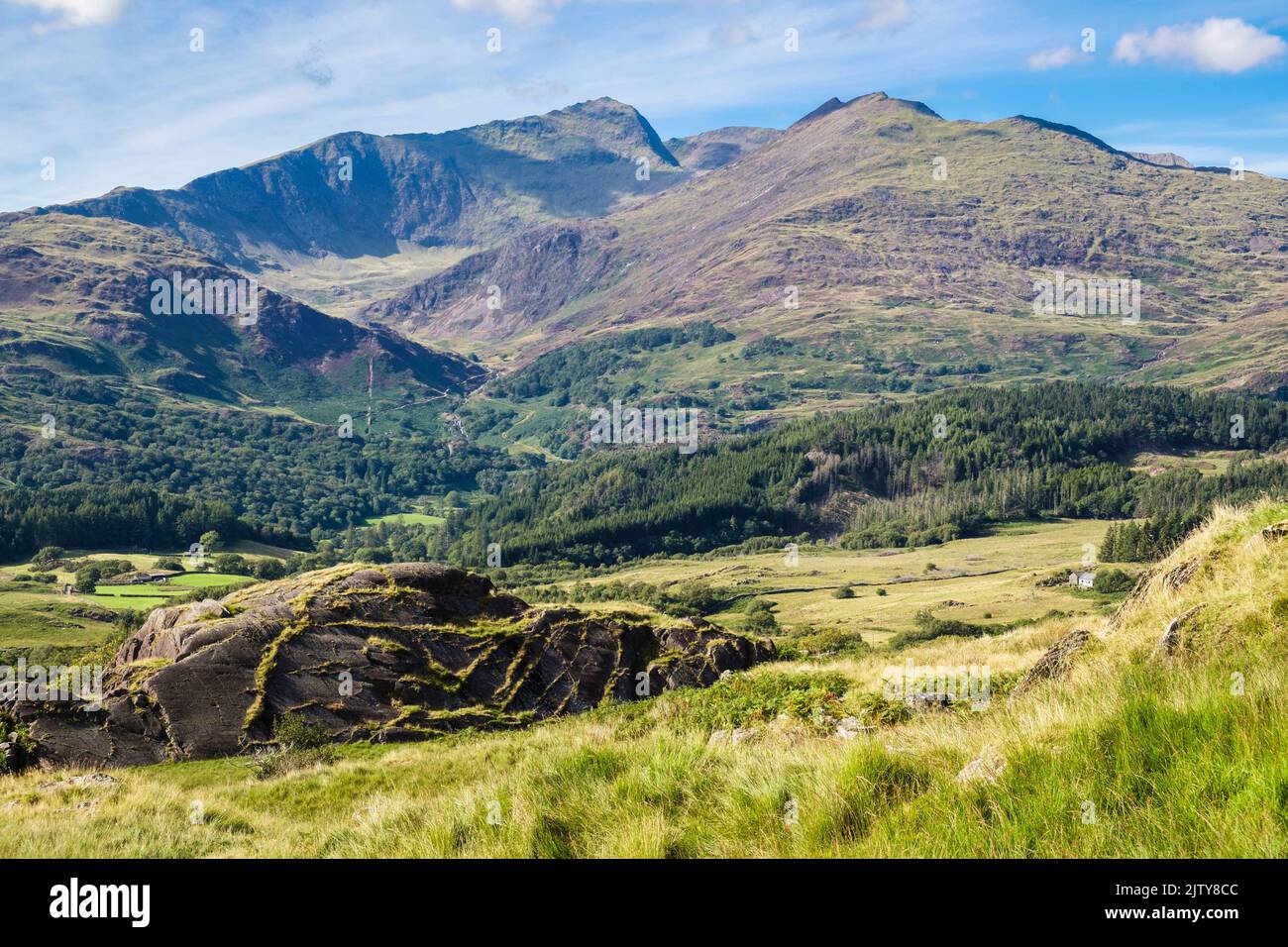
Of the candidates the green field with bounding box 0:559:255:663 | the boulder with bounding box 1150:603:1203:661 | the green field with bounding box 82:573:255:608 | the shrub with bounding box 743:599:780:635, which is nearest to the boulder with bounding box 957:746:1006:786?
the boulder with bounding box 1150:603:1203:661

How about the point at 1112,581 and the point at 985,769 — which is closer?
the point at 985,769

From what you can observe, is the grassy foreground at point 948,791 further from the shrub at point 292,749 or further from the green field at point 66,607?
the green field at point 66,607

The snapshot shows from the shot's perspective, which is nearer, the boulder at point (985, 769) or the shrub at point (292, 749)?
the boulder at point (985, 769)

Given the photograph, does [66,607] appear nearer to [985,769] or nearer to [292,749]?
[292,749]

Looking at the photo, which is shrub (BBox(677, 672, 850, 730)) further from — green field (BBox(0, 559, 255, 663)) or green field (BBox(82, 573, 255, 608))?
green field (BBox(82, 573, 255, 608))

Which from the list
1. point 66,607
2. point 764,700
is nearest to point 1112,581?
point 764,700

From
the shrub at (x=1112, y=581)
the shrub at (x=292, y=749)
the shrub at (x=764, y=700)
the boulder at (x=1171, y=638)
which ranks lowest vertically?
the shrub at (x=1112, y=581)

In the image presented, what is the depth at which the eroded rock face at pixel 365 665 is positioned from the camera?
29.6m

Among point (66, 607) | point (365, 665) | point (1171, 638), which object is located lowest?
point (66, 607)

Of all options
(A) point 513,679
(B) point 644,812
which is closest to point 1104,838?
(B) point 644,812

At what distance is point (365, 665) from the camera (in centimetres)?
3472

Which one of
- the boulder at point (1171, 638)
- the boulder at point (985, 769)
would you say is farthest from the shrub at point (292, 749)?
the boulder at point (1171, 638)
